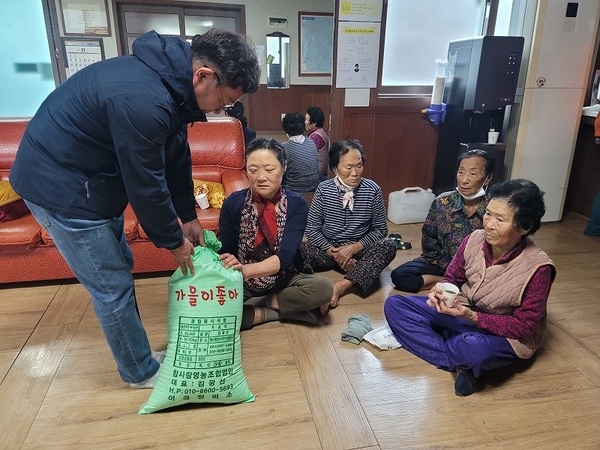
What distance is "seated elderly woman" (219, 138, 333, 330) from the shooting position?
1.77 m

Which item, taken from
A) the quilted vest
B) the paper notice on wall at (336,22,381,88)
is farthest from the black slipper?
the paper notice on wall at (336,22,381,88)

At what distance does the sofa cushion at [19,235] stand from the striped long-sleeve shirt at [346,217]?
1.42 meters

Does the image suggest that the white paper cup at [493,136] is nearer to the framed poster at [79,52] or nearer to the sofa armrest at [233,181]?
the sofa armrest at [233,181]

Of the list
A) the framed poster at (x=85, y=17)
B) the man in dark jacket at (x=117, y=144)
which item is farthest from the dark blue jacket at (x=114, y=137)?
the framed poster at (x=85, y=17)

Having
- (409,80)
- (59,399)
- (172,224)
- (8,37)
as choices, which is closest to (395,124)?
(409,80)

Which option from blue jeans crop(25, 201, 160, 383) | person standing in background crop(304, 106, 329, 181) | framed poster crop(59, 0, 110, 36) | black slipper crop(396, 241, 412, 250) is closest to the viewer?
blue jeans crop(25, 201, 160, 383)

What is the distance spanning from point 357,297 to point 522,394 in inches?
35.4

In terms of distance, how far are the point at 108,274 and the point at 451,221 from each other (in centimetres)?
158

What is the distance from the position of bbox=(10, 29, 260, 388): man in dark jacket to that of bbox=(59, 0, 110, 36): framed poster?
388cm

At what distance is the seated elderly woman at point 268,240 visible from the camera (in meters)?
1.77

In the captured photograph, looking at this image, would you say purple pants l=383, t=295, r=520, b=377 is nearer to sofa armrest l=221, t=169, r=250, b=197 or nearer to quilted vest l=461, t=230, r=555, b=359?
quilted vest l=461, t=230, r=555, b=359

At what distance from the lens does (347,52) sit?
10.4 ft

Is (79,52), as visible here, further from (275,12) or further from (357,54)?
(357,54)

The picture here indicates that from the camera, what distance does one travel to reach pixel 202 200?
249cm
